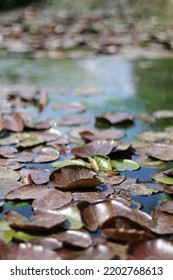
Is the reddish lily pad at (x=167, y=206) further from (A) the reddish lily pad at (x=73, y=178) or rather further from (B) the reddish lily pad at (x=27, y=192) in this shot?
(B) the reddish lily pad at (x=27, y=192)

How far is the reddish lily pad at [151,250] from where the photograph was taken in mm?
722

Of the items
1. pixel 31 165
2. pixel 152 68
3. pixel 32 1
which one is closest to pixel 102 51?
pixel 152 68

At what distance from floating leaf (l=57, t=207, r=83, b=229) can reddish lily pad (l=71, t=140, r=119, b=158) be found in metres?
0.34

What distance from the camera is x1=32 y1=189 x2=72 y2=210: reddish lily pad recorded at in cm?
91

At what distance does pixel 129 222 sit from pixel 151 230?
5 cm

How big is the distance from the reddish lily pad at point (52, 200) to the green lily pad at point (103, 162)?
20 centimetres

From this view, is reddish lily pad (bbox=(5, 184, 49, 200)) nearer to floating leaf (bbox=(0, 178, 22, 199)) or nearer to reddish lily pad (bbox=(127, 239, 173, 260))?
floating leaf (bbox=(0, 178, 22, 199))

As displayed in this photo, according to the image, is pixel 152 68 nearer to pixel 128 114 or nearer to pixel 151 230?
pixel 128 114

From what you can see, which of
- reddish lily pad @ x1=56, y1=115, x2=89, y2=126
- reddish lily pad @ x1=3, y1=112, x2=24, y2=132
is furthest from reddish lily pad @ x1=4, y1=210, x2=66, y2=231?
reddish lily pad @ x1=56, y1=115, x2=89, y2=126

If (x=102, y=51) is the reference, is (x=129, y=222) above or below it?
above

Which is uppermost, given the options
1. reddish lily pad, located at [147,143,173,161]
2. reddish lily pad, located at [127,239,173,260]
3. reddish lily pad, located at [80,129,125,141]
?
reddish lily pad, located at [127,239,173,260]

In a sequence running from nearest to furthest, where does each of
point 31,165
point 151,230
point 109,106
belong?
point 151,230 → point 31,165 → point 109,106

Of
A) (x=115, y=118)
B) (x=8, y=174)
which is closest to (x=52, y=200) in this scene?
(x=8, y=174)

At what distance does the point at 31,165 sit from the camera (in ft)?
3.88
